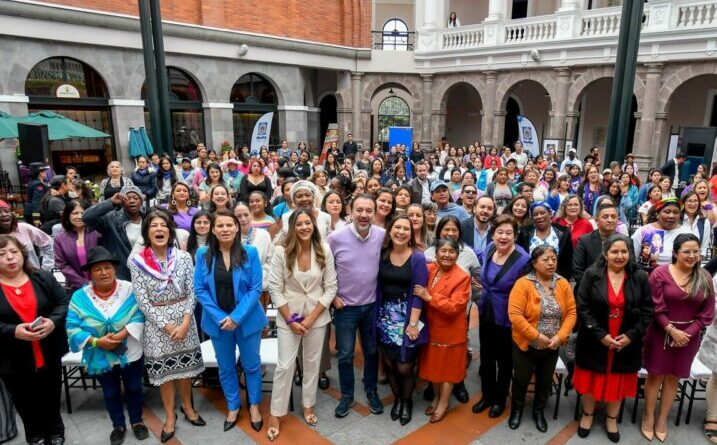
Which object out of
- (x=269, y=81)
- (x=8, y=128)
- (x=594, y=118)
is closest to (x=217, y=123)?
(x=269, y=81)

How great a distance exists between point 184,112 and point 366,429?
13952mm

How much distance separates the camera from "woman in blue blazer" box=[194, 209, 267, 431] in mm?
3879

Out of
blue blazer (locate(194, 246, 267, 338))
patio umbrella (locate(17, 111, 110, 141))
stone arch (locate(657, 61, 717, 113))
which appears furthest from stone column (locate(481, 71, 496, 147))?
blue blazer (locate(194, 246, 267, 338))

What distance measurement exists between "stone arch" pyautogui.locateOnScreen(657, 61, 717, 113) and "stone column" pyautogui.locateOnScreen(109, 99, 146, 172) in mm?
15436

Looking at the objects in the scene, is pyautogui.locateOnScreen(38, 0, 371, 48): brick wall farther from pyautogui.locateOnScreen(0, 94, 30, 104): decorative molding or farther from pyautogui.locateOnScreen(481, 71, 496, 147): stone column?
pyautogui.locateOnScreen(481, 71, 496, 147): stone column

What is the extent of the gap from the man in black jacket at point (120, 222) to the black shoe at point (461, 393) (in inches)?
136

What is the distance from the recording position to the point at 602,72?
49.4 feet

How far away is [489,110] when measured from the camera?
18.1 m

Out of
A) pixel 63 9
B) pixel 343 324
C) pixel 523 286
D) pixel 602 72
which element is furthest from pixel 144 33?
pixel 602 72

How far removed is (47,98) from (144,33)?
14.6 feet

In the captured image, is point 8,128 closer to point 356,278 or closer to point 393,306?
point 356,278

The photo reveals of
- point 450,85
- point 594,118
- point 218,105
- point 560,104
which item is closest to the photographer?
point 218,105

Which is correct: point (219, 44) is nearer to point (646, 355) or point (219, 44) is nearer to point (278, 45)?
point (278, 45)

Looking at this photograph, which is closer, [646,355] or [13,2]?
[646,355]
